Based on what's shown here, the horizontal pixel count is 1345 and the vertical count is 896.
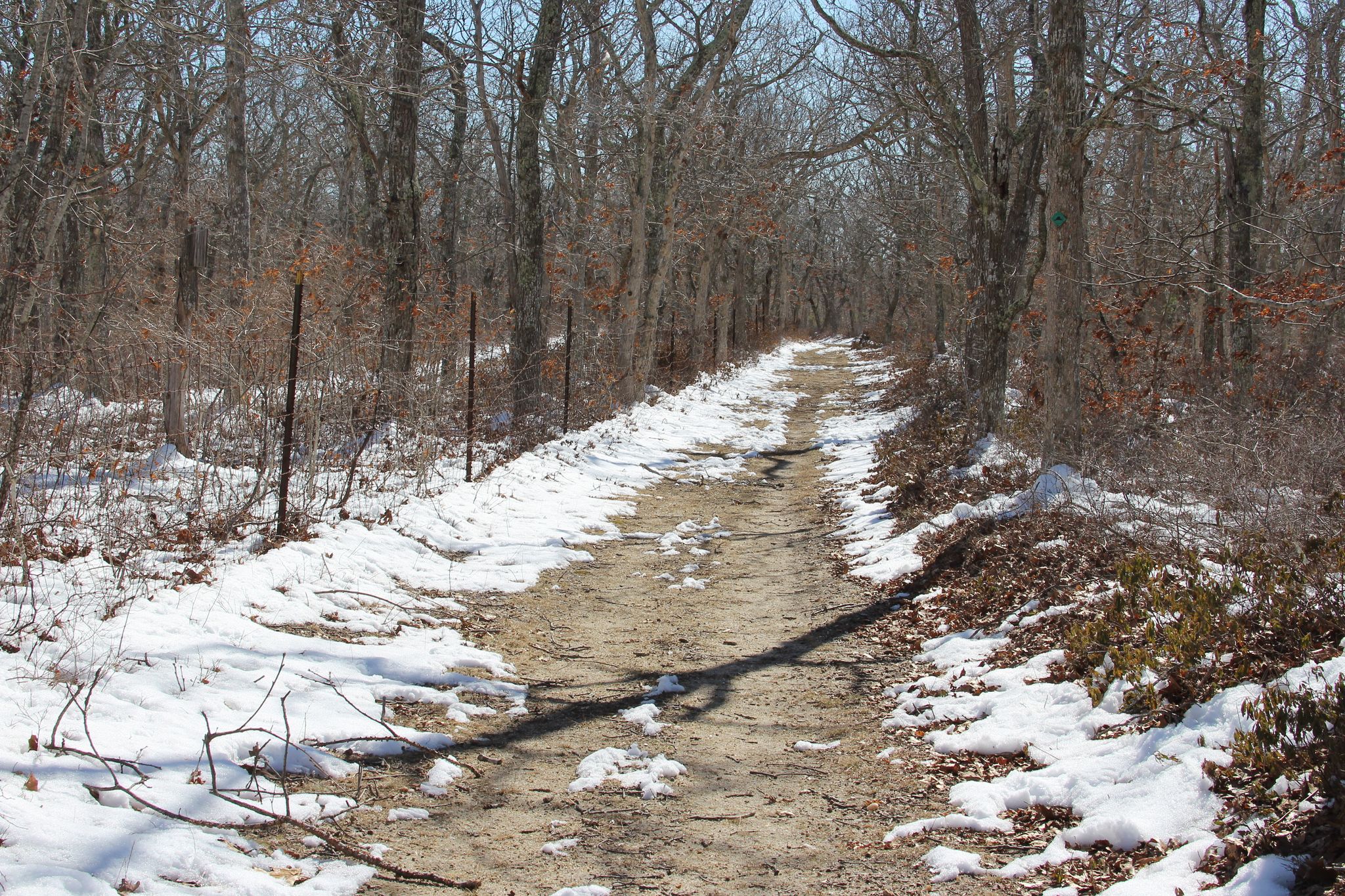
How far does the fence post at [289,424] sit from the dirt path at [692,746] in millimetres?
1981

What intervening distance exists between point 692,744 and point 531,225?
11.3 m

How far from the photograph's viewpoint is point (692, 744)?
15.4 ft

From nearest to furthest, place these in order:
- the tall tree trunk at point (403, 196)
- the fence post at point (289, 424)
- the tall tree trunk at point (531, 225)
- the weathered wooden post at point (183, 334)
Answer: the fence post at point (289, 424) < the weathered wooden post at point (183, 334) < the tall tree trunk at point (403, 196) < the tall tree trunk at point (531, 225)

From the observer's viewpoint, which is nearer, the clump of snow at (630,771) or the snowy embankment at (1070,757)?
the snowy embankment at (1070,757)

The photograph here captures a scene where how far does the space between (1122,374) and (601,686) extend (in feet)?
32.2

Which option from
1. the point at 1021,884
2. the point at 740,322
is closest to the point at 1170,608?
the point at 1021,884

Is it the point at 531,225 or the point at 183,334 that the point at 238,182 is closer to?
the point at 531,225

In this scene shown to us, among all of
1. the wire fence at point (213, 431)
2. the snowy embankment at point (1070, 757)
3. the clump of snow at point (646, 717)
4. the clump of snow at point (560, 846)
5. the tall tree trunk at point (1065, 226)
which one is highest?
the tall tree trunk at point (1065, 226)

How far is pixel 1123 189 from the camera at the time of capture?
21891mm

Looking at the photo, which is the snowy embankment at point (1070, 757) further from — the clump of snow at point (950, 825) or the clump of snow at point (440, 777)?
the clump of snow at point (440, 777)

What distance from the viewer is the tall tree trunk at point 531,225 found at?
13961 millimetres

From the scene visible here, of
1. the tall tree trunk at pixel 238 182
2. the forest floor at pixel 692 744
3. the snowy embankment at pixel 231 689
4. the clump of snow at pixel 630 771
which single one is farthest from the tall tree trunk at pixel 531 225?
the clump of snow at pixel 630 771

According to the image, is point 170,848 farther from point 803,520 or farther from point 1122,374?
point 1122,374

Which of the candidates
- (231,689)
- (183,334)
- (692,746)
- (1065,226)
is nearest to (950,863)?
(692,746)
